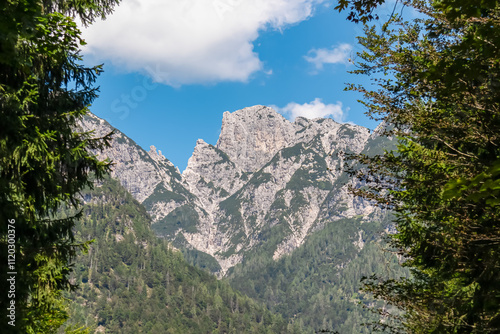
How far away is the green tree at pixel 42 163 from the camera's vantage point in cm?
830

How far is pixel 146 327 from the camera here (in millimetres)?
187000

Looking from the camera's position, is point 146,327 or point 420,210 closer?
point 420,210

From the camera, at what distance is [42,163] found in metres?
9.35

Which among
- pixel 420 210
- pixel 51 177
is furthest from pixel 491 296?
pixel 51 177

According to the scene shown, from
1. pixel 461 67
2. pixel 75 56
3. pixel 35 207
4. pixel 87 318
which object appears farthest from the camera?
pixel 87 318

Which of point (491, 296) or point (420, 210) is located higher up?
point (420, 210)

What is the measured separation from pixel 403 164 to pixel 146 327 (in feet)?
648

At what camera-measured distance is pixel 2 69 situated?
906 cm

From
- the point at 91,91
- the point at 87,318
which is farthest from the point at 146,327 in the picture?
the point at 91,91

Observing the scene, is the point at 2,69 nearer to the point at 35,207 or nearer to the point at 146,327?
the point at 35,207

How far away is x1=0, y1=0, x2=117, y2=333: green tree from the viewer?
830 centimetres

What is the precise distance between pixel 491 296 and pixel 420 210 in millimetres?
4044

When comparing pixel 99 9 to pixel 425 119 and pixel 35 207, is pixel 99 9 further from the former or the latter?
pixel 425 119

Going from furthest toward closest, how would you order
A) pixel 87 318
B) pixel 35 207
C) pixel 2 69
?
pixel 87 318 < pixel 35 207 < pixel 2 69
